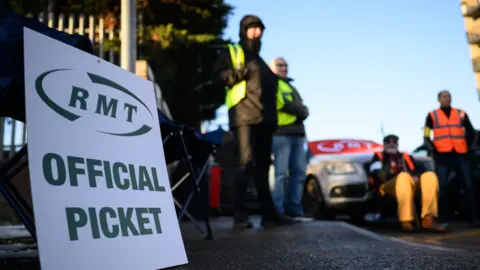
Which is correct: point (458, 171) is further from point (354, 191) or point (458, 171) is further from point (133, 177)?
point (133, 177)

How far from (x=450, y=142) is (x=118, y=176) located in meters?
5.34

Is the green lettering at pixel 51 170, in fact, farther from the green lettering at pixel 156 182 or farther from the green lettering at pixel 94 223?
the green lettering at pixel 156 182

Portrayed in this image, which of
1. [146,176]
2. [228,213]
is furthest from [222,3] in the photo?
[146,176]

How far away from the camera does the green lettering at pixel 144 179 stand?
2033mm

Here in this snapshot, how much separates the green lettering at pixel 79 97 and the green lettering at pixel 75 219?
0.39 m

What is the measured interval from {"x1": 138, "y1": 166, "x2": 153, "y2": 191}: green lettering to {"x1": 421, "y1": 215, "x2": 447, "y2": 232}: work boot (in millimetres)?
4133

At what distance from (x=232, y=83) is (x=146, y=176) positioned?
249 cm

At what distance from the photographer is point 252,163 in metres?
4.48

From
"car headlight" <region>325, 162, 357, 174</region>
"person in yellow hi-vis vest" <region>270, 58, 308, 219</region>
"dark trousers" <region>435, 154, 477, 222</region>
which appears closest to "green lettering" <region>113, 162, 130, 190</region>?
"person in yellow hi-vis vest" <region>270, 58, 308, 219</region>

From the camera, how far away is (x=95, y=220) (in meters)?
1.75

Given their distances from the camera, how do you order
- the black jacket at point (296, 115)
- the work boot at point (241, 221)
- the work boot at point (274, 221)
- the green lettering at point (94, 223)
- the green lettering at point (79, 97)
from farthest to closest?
the black jacket at point (296, 115), the work boot at point (274, 221), the work boot at point (241, 221), the green lettering at point (79, 97), the green lettering at point (94, 223)

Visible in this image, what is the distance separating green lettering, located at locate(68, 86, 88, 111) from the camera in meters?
1.83

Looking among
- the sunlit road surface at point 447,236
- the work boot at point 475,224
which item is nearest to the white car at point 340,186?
the sunlit road surface at point 447,236

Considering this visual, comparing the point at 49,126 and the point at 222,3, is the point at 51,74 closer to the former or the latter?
the point at 49,126
